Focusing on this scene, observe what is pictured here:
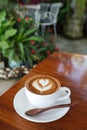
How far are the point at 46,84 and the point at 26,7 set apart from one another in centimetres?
243

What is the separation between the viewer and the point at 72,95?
2.98ft

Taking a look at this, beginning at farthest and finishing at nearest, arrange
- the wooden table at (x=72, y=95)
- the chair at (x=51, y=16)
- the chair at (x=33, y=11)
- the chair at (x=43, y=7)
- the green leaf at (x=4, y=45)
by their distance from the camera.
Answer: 1. the chair at (x=43, y=7)
2. the chair at (x=51, y=16)
3. the chair at (x=33, y=11)
4. the green leaf at (x=4, y=45)
5. the wooden table at (x=72, y=95)

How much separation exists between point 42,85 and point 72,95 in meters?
0.18

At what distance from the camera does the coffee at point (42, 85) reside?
2.53 ft

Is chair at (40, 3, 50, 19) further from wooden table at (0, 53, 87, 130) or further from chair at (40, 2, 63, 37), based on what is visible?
wooden table at (0, 53, 87, 130)

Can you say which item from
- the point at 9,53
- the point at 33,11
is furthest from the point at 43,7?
the point at 9,53

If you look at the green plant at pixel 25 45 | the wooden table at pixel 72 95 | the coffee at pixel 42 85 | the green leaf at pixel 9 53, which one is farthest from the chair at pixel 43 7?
the coffee at pixel 42 85

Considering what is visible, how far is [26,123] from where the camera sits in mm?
760

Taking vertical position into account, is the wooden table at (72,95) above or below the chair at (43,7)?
above

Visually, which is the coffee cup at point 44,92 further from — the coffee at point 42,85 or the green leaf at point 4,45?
the green leaf at point 4,45

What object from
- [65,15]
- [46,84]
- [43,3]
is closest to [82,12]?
[65,15]

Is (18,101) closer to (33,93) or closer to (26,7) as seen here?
(33,93)

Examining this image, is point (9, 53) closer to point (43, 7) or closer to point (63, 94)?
point (63, 94)

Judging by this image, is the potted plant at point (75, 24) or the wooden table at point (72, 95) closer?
the wooden table at point (72, 95)
